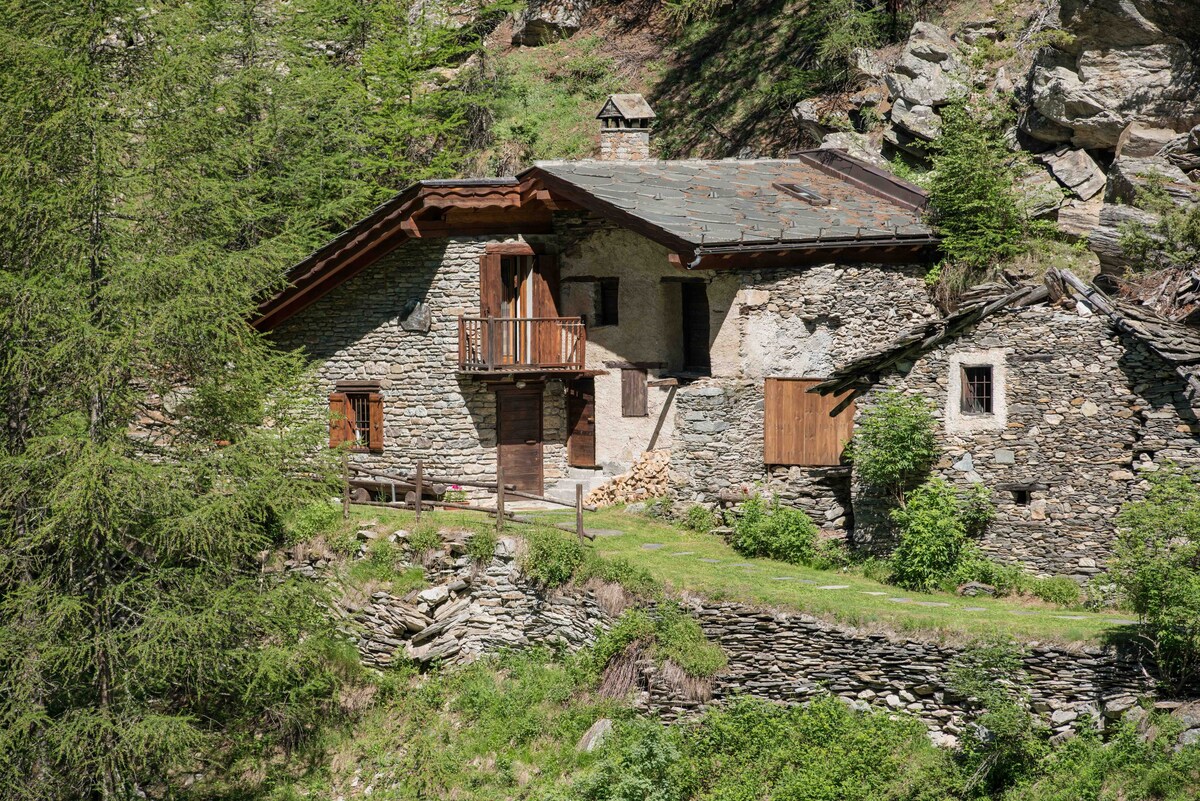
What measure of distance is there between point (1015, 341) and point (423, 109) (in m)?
18.4

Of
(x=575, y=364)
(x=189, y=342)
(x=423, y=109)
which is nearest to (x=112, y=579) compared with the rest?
(x=189, y=342)

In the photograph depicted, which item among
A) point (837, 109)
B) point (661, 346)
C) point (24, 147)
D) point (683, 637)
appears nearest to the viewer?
point (24, 147)

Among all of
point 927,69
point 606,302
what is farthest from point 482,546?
point 927,69

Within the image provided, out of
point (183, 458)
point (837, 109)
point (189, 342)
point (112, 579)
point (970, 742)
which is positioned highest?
point (837, 109)

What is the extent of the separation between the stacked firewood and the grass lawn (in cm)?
102

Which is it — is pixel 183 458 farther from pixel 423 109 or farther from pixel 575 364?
pixel 423 109

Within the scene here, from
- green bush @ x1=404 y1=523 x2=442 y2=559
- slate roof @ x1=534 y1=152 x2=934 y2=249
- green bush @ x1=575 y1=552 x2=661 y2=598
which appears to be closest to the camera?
green bush @ x1=575 y1=552 x2=661 y2=598

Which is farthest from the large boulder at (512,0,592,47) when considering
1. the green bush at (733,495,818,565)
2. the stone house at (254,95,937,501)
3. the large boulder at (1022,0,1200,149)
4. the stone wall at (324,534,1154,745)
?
the stone wall at (324,534,1154,745)

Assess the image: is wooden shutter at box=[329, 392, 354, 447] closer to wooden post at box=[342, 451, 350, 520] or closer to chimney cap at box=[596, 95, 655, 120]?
wooden post at box=[342, 451, 350, 520]

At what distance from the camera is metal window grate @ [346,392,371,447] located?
2364cm

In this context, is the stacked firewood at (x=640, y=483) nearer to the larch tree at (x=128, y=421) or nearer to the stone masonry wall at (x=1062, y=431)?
the stone masonry wall at (x=1062, y=431)

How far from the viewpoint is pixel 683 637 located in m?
16.5

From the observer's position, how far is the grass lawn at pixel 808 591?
14898mm

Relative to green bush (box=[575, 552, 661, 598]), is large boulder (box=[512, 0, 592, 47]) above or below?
above
